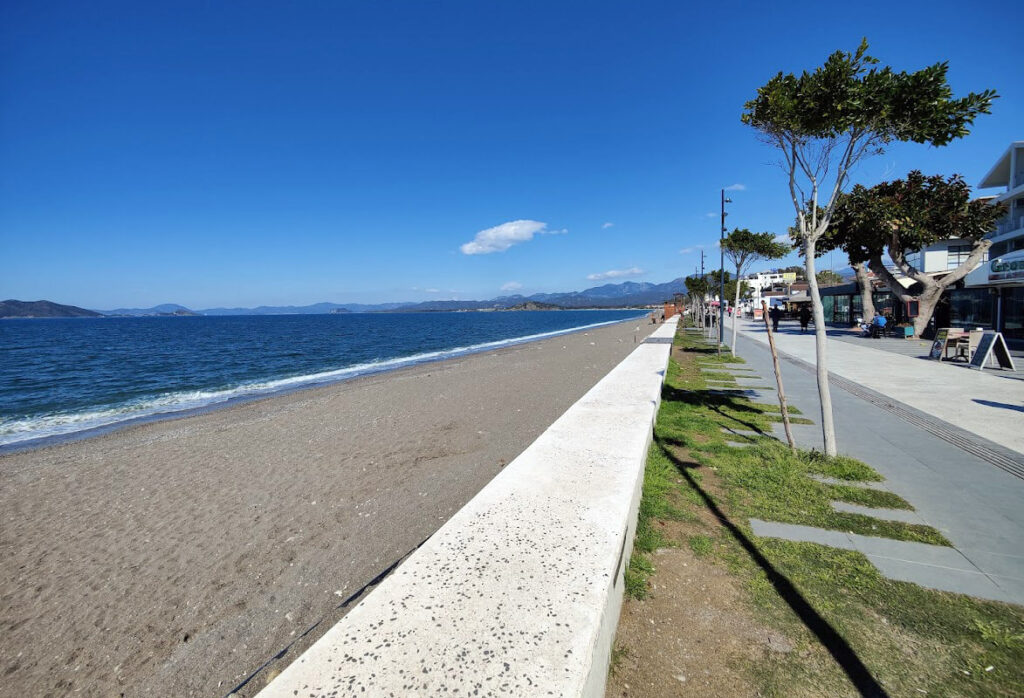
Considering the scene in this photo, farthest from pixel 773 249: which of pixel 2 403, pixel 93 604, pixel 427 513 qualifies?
pixel 2 403

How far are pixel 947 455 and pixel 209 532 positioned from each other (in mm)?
8751

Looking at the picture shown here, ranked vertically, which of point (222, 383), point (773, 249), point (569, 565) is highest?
point (773, 249)

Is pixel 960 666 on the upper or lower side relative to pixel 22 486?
upper

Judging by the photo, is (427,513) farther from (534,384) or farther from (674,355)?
(674,355)

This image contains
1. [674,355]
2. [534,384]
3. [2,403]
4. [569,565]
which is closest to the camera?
[569,565]

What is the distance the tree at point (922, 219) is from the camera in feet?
66.4

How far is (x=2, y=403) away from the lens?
1445 cm

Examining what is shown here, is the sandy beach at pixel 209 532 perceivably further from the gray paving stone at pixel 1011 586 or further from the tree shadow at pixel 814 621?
the gray paving stone at pixel 1011 586

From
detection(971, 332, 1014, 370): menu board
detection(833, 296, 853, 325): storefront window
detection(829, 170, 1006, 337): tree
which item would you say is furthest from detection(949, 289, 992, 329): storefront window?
detection(971, 332, 1014, 370): menu board

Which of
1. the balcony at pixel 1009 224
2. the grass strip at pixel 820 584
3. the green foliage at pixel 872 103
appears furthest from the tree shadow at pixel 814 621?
the balcony at pixel 1009 224

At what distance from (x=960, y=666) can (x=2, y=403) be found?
22.9 metres

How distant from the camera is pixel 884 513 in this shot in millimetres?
3918

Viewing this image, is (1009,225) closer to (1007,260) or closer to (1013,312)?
(1013,312)

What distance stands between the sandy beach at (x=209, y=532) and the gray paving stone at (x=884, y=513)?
387 cm
